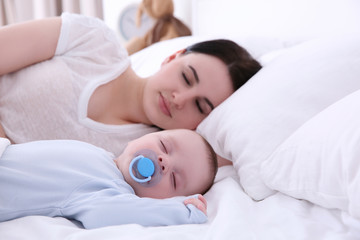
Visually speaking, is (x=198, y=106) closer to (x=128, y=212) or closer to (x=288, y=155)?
(x=288, y=155)

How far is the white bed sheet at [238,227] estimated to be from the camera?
695mm

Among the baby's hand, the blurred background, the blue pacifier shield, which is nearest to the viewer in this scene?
the baby's hand

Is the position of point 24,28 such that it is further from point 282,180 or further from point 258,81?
point 282,180

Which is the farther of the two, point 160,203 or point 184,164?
point 184,164

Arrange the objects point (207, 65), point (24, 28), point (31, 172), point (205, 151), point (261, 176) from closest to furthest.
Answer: point (31, 172)
point (261, 176)
point (205, 151)
point (24, 28)
point (207, 65)

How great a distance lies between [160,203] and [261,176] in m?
0.29

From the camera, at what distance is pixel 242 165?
1.06 meters

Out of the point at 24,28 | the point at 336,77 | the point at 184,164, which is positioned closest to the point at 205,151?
the point at 184,164

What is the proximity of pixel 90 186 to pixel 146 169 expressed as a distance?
0.18 metres

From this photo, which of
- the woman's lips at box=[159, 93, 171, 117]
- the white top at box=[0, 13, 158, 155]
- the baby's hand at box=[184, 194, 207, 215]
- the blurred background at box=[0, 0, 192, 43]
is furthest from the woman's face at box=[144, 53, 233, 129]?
the blurred background at box=[0, 0, 192, 43]

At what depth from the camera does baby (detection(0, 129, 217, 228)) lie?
0.79 metres

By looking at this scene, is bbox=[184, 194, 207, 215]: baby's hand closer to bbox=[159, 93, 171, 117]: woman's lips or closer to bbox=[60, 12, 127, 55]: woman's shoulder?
bbox=[159, 93, 171, 117]: woman's lips

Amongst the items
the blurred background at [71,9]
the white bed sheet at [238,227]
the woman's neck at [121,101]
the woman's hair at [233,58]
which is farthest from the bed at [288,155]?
the blurred background at [71,9]

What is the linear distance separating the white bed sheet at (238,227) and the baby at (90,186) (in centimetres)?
4
